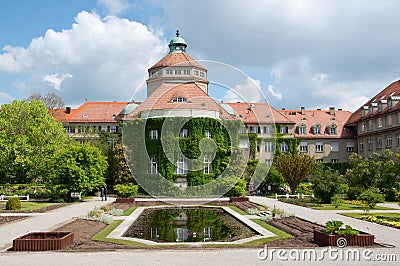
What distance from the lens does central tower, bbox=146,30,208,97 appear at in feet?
179

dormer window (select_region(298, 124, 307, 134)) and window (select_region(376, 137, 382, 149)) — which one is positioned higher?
dormer window (select_region(298, 124, 307, 134))

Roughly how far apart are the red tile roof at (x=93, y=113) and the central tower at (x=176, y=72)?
847cm

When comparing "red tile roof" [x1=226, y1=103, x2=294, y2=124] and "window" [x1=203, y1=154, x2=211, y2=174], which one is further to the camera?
"red tile roof" [x1=226, y1=103, x2=294, y2=124]

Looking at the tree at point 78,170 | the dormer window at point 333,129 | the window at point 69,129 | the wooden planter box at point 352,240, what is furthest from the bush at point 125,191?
the dormer window at point 333,129

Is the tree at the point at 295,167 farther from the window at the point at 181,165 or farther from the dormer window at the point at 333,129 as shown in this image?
the dormer window at the point at 333,129

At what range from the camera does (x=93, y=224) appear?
21.2 metres

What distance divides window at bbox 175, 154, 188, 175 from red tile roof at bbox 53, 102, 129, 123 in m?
17.5

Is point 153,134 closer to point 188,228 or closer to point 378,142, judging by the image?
point 378,142

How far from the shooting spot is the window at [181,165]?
47.3 meters

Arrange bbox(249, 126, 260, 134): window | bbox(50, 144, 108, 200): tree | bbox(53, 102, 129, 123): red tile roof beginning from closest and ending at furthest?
bbox(50, 144, 108, 200): tree → bbox(249, 126, 260, 134): window → bbox(53, 102, 129, 123): red tile roof

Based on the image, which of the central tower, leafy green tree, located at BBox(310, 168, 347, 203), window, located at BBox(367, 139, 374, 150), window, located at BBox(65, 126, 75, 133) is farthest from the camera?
window, located at BBox(65, 126, 75, 133)

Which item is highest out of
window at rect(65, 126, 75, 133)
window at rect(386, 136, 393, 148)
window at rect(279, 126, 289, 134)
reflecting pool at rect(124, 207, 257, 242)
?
window at rect(65, 126, 75, 133)

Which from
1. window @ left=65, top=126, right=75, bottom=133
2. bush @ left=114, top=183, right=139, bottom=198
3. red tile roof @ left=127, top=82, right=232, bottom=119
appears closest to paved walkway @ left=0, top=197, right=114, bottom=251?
bush @ left=114, top=183, right=139, bottom=198

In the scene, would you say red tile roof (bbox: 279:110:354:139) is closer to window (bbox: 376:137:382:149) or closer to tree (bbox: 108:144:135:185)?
window (bbox: 376:137:382:149)
